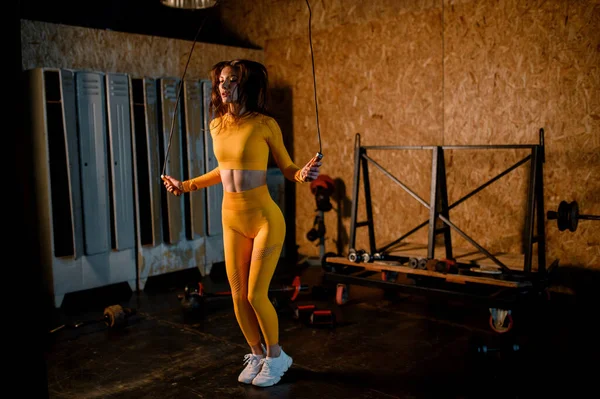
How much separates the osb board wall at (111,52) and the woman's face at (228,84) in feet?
7.99

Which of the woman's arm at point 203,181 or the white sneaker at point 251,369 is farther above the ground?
the woman's arm at point 203,181

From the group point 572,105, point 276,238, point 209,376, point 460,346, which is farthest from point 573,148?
point 209,376

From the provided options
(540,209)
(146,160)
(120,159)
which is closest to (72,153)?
(120,159)

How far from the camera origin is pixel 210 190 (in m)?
5.04

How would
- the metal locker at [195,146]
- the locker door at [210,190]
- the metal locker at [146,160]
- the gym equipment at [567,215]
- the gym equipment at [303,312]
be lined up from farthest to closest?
the locker door at [210,190]
the metal locker at [195,146]
the metal locker at [146,160]
the gym equipment at [303,312]
the gym equipment at [567,215]

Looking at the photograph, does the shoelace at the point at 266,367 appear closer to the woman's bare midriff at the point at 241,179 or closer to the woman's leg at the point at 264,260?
the woman's leg at the point at 264,260

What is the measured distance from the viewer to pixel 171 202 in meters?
4.81

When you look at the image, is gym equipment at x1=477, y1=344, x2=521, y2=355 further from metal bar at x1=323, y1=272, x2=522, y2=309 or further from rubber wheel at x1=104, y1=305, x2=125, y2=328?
rubber wheel at x1=104, y1=305, x2=125, y2=328

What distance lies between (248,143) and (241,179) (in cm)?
17

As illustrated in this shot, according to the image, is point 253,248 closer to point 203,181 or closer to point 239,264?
point 239,264

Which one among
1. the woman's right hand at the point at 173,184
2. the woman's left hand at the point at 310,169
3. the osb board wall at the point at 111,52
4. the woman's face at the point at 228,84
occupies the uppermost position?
the osb board wall at the point at 111,52

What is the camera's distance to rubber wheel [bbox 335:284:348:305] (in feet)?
13.8

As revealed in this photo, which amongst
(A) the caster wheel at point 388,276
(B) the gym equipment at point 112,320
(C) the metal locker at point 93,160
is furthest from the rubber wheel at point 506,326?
(C) the metal locker at point 93,160

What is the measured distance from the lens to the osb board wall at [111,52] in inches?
175
